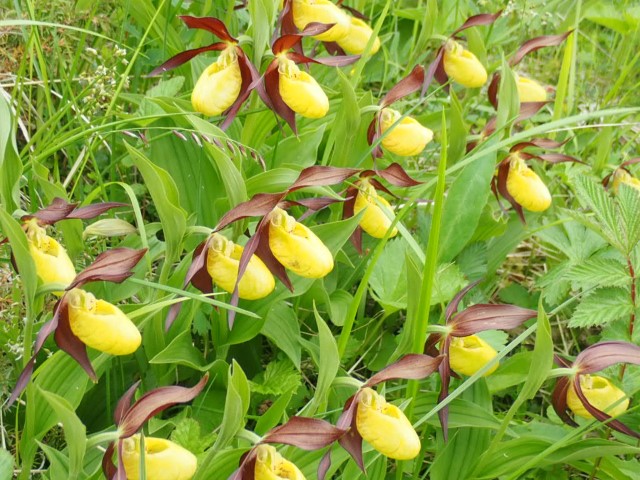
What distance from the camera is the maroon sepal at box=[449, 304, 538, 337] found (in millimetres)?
1471

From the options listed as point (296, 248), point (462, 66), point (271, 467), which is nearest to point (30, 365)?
point (271, 467)

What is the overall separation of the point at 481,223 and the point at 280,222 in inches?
31.7

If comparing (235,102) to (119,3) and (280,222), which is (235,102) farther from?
(119,3)

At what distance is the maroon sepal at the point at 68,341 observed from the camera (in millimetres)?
1284

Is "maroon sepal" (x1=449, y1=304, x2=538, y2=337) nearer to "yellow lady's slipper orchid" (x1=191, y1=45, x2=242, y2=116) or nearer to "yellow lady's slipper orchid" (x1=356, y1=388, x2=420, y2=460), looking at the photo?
"yellow lady's slipper orchid" (x1=356, y1=388, x2=420, y2=460)

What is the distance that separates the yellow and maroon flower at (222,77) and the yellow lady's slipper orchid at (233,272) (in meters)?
0.34

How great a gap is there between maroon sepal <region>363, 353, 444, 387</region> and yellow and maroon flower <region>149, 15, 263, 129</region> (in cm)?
66

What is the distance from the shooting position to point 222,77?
5.85 feet

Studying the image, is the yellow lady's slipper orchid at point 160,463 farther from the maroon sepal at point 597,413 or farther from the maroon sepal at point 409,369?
the maroon sepal at point 597,413

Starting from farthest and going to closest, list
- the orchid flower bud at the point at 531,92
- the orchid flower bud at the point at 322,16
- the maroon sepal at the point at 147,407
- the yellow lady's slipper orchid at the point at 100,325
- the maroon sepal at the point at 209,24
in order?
the orchid flower bud at the point at 531,92
the orchid flower bud at the point at 322,16
the maroon sepal at the point at 209,24
the yellow lady's slipper orchid at the point at 100,325
the maroon sepal at the point at 147,407

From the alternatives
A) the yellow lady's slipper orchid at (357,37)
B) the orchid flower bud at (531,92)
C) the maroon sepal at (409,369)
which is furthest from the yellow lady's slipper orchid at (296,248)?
the orchid flower bud at (531,92)

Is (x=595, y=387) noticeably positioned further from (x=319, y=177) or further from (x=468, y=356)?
(x=319, y=177)

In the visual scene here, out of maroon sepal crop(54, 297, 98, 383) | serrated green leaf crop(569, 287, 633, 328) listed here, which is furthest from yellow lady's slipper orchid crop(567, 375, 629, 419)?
maroon sepal crop(54, 297, 98, 383)

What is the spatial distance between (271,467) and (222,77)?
2.90 ft
